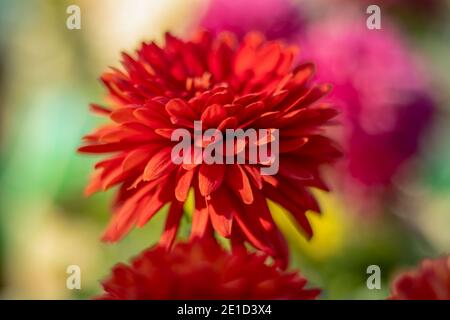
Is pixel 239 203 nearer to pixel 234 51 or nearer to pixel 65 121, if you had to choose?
pixel 234 51

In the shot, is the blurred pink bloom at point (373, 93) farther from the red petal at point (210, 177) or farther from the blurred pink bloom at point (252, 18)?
the red petal at point (210, 177)

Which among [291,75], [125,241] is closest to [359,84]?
[291,75]

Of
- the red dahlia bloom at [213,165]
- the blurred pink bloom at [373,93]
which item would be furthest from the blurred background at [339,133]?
the red dahlia bloom at [213,165]

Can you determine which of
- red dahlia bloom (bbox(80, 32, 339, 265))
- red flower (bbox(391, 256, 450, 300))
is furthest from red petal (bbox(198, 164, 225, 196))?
red flower (bbox(391, 256, 450, 300))

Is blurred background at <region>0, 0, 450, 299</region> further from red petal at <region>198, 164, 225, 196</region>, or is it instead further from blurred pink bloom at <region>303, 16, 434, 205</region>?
red petal at <region>198, 164, 225, 196</region>

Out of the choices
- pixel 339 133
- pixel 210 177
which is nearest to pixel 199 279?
pixel 210 177

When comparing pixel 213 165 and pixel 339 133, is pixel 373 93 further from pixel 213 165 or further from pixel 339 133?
pixel 213 165
